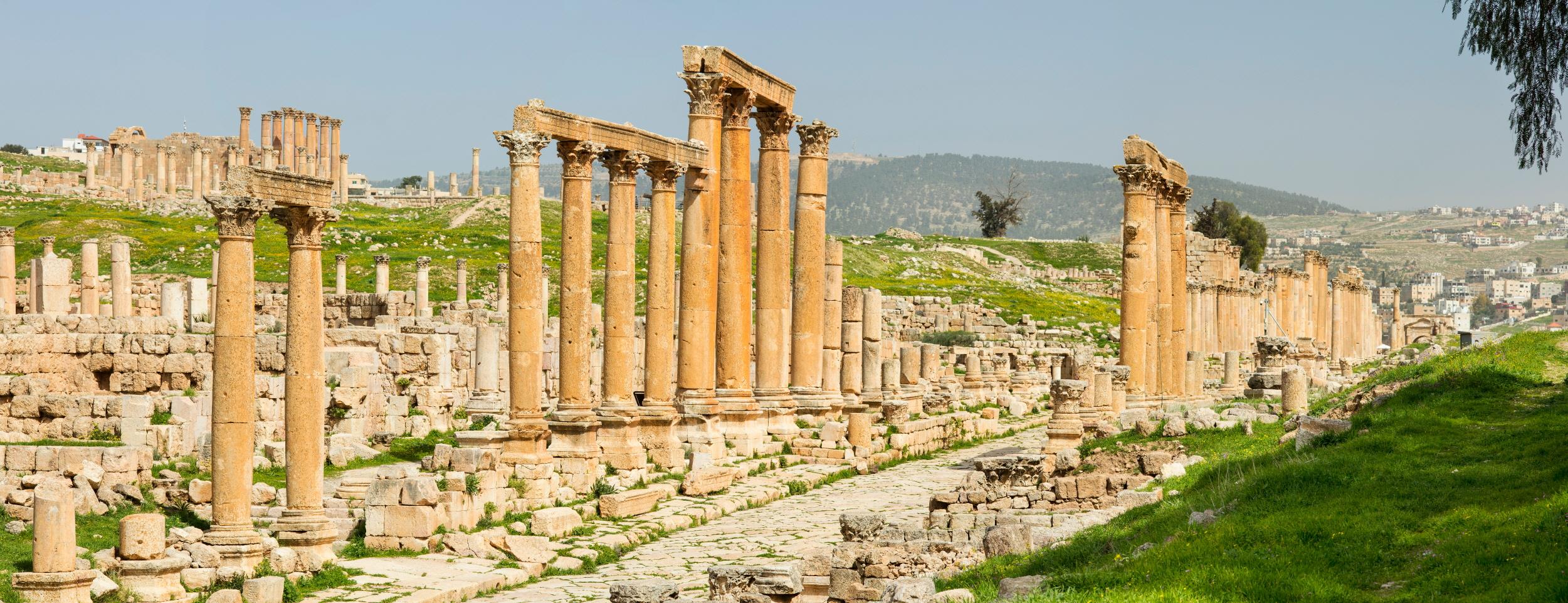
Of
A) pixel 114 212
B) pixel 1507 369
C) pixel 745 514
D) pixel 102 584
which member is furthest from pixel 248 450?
pixel 114 212

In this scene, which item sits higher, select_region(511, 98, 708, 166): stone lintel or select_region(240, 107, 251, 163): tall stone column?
select_region(240, 107, 251, 163): tall stone column

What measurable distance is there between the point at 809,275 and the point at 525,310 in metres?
8.86

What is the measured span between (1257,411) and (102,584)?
1979cm

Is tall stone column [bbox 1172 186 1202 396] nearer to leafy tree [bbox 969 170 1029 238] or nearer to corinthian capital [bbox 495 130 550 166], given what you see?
corinthian capital [bbox 495 130 550 166]

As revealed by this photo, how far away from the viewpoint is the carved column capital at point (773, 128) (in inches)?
1179

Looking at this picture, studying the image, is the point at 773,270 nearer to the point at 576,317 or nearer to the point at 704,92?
the point at 704,92

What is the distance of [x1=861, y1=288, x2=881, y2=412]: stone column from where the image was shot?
34.3 metres

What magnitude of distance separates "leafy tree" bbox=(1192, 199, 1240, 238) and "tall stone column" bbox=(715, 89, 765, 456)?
6831cm

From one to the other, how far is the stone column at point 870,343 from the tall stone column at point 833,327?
104 cm

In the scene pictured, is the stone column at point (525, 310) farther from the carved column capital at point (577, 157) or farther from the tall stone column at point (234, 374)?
the tall stone column at point (234, 374)

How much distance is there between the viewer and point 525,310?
22.8m

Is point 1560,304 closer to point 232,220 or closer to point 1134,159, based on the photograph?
point 1134,159

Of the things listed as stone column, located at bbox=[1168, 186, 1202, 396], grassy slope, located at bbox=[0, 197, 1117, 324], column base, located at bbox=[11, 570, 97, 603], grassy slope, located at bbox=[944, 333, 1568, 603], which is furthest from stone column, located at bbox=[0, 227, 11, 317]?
grassy slope, located at bbox=[944, 333, 1568, 603]

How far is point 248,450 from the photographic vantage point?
17.6 metres
